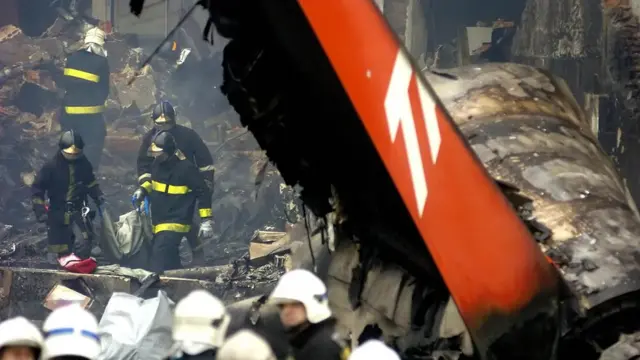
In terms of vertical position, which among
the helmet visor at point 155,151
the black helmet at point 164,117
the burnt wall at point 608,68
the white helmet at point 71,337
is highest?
the white helmet at point 71,337

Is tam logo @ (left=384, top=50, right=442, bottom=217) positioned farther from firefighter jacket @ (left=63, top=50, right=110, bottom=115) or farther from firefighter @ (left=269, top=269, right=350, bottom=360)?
firefighter jacket @ (left=63, top=50, right=110, bottom=115)

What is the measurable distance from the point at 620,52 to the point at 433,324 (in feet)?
8.96

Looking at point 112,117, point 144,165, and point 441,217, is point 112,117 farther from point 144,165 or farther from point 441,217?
point 441,217

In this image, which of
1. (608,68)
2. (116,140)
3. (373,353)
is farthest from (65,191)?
(373,353)

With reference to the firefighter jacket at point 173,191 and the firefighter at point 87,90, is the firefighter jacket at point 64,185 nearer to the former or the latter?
the firefighter jacket at point 173,191

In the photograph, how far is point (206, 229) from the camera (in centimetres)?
1078

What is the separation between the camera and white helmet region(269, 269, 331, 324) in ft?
12.7

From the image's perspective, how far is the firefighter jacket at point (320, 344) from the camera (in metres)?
3.81

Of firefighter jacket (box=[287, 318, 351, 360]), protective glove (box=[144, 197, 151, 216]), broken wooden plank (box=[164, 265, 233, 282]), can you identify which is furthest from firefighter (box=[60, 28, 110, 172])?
firefighter jacket (box=[287, 318, 351, 360])

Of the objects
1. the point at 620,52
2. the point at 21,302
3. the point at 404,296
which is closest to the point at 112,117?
the point at 21,302

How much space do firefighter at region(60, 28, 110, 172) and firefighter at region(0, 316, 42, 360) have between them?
1154cm

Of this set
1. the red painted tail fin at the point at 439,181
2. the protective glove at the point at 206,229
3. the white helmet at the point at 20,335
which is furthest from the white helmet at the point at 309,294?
the protective glove at the point at 206,229

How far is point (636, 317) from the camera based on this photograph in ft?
9.87

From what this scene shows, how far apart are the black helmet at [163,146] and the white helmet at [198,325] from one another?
671 cm
